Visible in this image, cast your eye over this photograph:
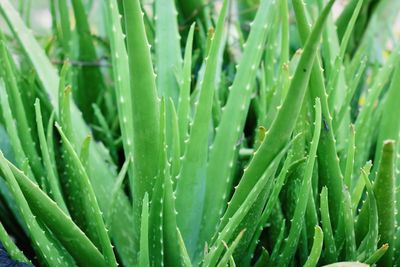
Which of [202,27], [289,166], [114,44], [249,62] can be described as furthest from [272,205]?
[202,27]

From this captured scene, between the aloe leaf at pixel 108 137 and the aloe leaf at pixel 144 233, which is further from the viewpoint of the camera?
the aloe leaf at pixel 108 137

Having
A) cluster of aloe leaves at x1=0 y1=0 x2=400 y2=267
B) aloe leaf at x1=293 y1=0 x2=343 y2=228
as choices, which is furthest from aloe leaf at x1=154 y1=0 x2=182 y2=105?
aloe leaf at x1=293 y1=0 x2=343 y2=228

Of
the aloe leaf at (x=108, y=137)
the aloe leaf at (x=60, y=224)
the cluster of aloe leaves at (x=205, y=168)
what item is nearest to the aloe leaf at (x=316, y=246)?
the cluster of aloe leaves at (x=205, y=168)

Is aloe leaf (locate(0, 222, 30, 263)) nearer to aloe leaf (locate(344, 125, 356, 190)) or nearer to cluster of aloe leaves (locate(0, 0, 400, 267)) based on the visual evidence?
cluster of aloe leaves (locate(0, 0, 400, 267))

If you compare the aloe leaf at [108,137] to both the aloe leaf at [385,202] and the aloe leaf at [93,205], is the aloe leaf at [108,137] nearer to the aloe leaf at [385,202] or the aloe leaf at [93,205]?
the aloe leaf at [93,205]

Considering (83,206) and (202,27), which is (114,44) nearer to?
(83,206)

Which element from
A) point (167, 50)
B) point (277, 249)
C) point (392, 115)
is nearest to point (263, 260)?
point (277, 249)
